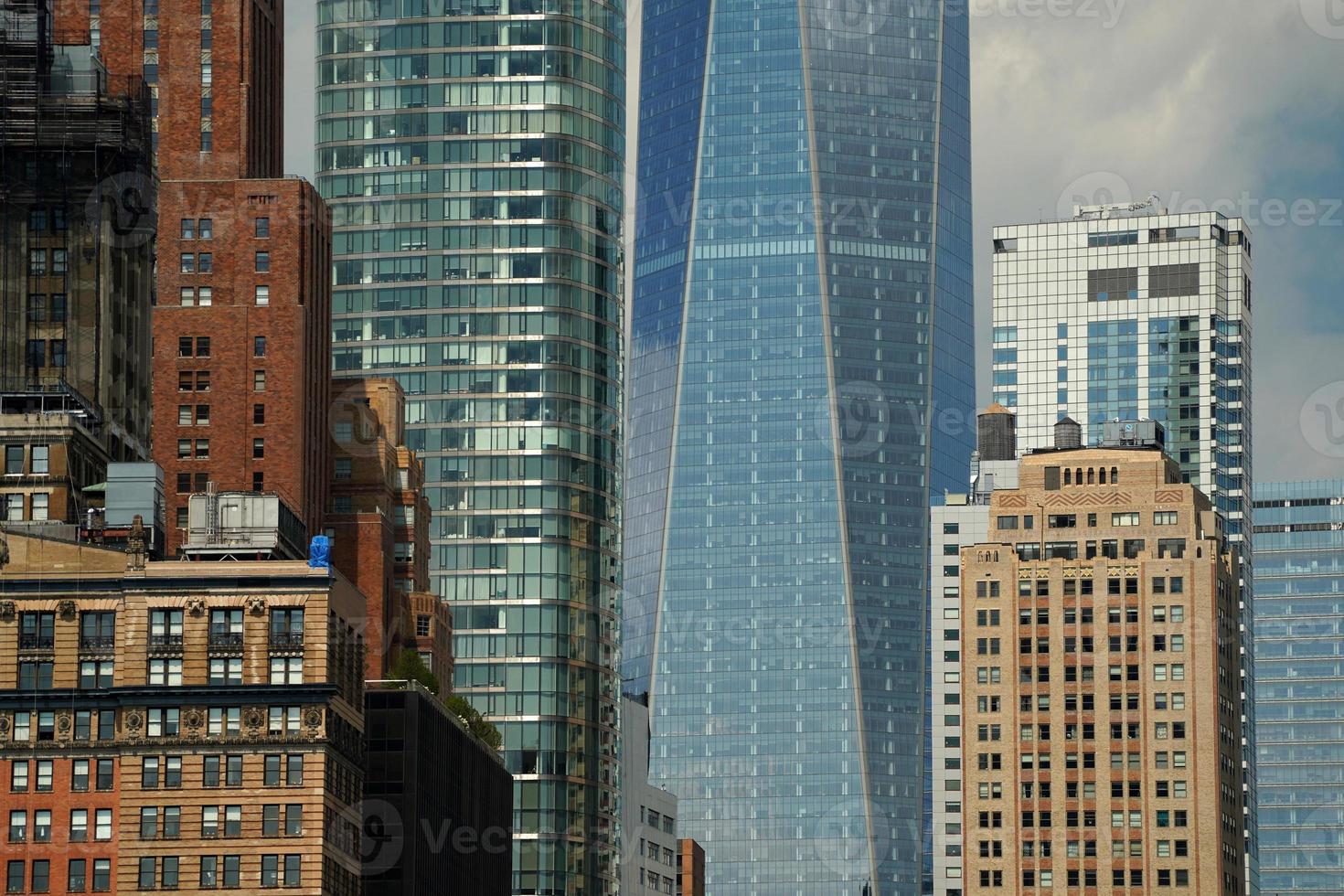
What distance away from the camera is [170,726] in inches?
6260

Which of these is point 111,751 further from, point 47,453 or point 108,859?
point 47,453

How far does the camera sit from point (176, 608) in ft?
529

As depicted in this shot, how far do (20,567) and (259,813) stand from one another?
19.8 meters

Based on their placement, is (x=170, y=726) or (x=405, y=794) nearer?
(x=170, y=726)

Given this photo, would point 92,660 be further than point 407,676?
No

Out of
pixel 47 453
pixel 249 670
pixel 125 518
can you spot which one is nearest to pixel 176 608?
pixel 249 670

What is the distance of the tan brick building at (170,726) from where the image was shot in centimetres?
15700

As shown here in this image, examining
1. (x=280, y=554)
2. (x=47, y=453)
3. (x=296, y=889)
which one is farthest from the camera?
(x=47, y=453)

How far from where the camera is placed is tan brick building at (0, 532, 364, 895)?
6181 inches

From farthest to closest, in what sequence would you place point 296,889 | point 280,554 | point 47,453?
1. point 47,453
2. point 280,554
3. point 296,889

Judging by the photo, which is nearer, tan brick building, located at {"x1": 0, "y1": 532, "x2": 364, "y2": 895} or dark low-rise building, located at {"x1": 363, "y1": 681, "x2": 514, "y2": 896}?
tan brick building, located at {"x1": 0, "y1": 532, "x2": 364, "y2": 895}

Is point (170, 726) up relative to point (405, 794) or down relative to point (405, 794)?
up

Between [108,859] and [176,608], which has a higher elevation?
[176,608]

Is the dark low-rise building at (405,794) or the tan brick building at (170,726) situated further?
the dark low-rise building at (405,794)
